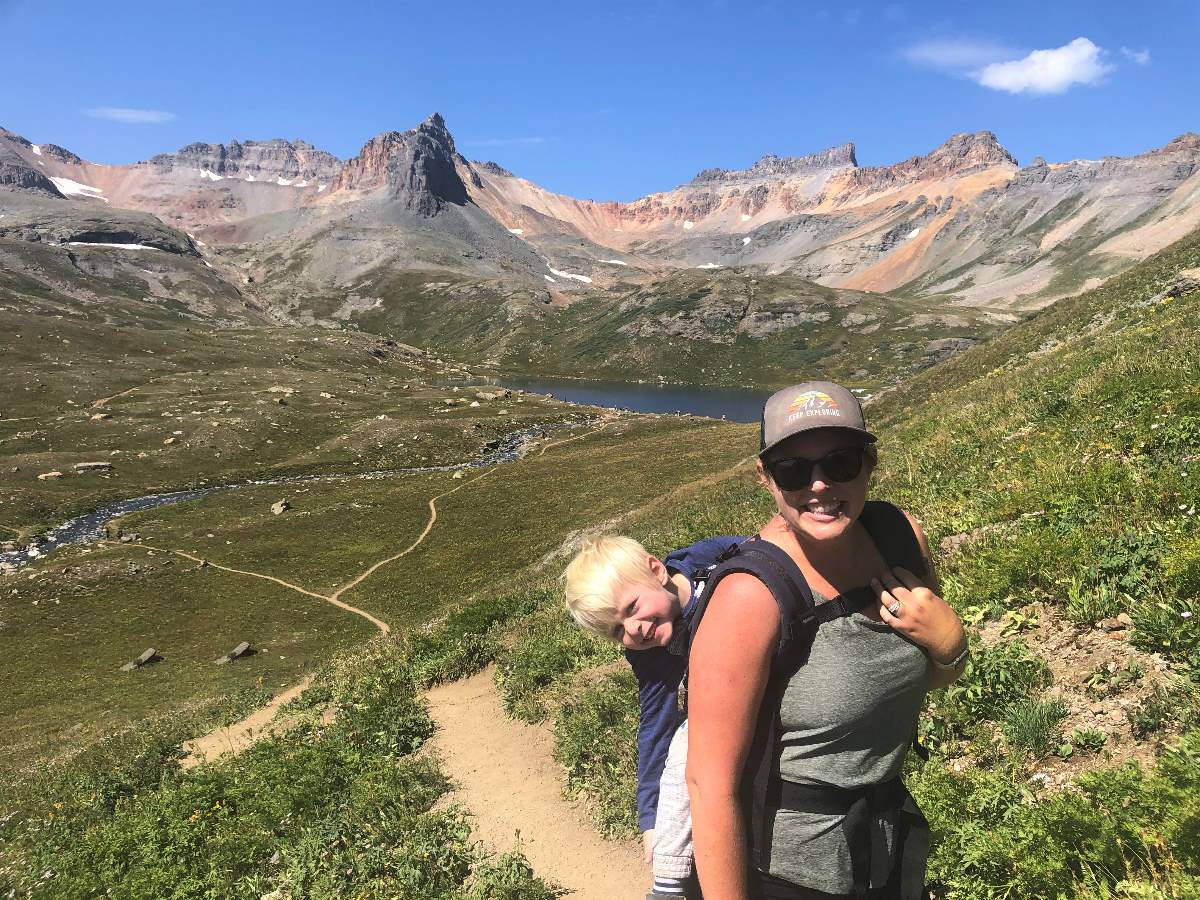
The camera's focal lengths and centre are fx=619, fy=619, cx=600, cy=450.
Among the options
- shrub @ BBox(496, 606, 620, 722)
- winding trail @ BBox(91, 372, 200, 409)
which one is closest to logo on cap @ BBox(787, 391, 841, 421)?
shrub @ BBox(496, 606, 620, 722)

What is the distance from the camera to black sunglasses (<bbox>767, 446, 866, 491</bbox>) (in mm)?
3467

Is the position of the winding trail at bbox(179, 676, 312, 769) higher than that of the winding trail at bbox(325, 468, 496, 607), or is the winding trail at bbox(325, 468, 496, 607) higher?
the winding trail at bbox(179, 676, 312, 769)

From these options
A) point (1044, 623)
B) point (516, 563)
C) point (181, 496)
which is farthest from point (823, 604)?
point (181, 496)

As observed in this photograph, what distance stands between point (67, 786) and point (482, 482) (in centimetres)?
5802

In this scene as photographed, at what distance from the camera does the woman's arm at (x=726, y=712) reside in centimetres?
299

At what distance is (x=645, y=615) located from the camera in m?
4.99

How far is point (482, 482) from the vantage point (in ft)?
247

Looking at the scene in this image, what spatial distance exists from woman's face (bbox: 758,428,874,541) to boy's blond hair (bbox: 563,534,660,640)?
174 cm

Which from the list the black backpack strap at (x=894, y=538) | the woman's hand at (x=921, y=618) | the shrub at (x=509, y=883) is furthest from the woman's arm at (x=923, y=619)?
the shrub at (x=509, y=883)

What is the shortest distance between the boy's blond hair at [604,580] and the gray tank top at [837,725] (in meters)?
1.95

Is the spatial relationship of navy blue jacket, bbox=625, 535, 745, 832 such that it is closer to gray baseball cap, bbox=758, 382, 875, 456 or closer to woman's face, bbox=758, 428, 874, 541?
woman's face, bbox=758, 428, 874, 541

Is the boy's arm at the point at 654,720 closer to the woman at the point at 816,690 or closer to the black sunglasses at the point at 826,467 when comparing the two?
the woman at the point at 816,690

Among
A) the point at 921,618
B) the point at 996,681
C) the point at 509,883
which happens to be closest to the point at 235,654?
the point at 509,883

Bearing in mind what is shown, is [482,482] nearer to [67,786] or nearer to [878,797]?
[67,786]
